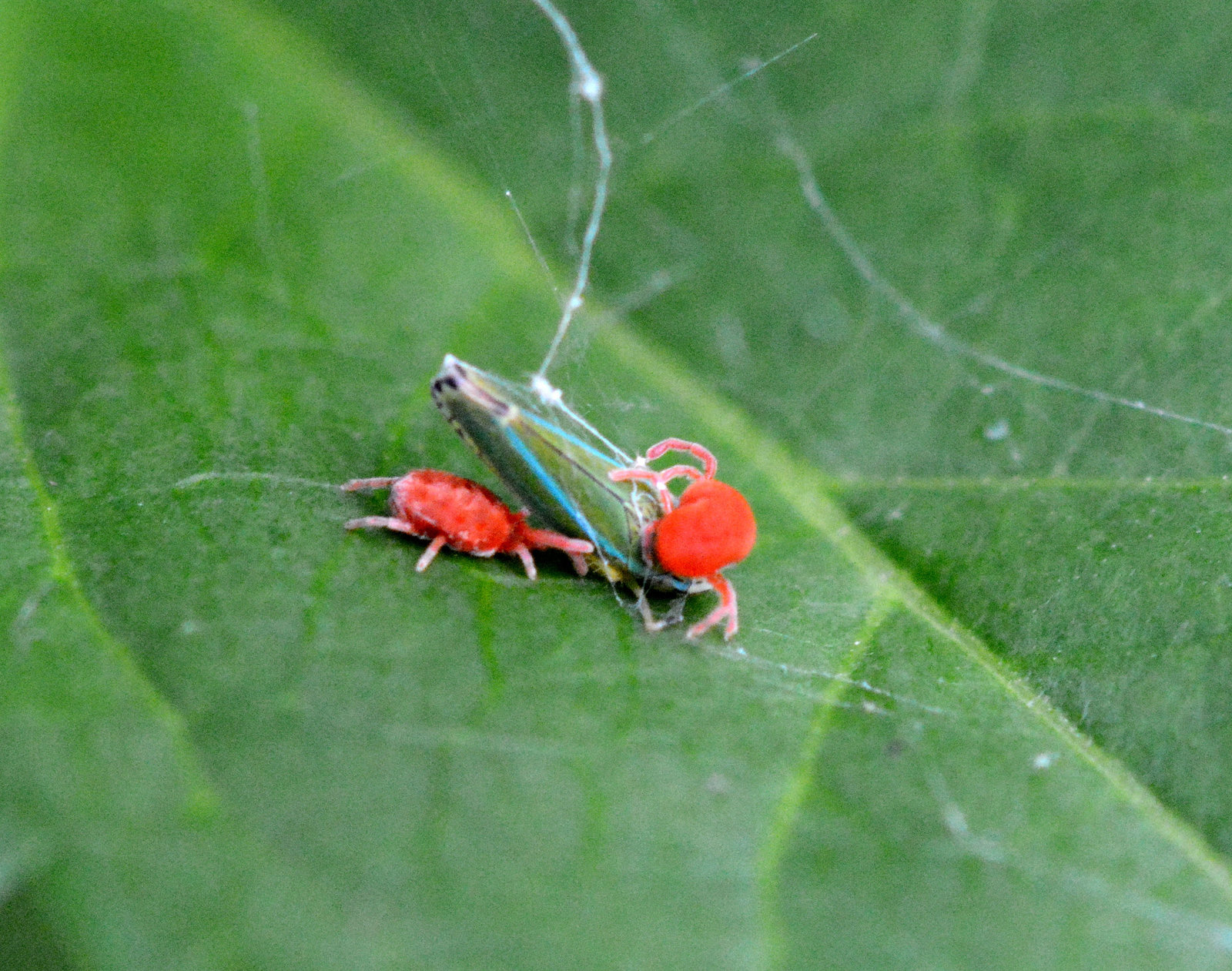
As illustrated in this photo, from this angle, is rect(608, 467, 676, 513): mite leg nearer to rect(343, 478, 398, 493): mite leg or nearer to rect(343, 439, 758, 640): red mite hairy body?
rect(343, 439, 758, 640): red mite hairy body

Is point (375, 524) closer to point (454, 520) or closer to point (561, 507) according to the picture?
point (454, 520)

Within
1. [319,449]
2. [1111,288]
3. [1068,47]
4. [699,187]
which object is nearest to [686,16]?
[699,187]

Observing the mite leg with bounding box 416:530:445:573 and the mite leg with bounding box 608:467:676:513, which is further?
the mite leg with bounding box 608:467:676:513

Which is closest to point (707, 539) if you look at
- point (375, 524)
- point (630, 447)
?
point (630, 447)

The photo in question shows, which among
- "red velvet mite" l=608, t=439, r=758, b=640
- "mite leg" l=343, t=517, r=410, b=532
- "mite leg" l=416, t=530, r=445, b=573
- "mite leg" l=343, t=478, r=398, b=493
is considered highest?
"mite leg" l=343, t=478, r=398, b=493

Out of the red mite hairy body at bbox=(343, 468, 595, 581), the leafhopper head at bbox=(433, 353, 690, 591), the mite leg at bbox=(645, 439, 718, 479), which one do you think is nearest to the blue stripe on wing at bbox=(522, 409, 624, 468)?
the leafhopper head at bbox=(433, 353, 690, 591)
